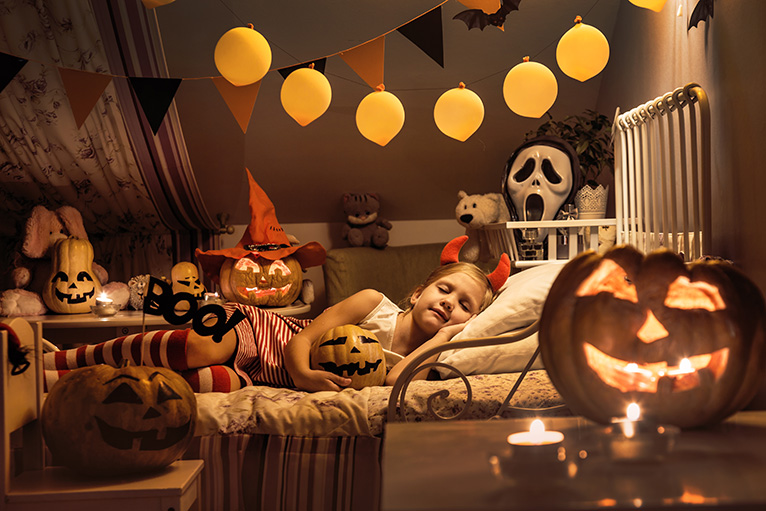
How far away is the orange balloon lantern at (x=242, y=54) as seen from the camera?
172cm

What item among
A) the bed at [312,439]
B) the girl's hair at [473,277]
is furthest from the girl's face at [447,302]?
the bed at [312,439]

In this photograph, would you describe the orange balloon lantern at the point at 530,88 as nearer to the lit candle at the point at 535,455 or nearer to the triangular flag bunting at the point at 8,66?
the lit candle at the point at 535,455

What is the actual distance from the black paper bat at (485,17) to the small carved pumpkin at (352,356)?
40.1 inches

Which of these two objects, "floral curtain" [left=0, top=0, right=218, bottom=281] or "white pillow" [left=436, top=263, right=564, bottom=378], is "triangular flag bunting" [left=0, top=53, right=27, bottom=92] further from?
"white pillow" [left=436, top=263, right=564, bottom=378]

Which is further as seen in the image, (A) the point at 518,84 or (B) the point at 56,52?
(B) the point at 56,52

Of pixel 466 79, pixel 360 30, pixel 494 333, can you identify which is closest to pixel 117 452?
pixel 494 333

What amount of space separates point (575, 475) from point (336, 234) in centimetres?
299

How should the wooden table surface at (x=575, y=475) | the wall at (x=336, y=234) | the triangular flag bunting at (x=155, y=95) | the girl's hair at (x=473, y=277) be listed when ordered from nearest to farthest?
the wooden table surface at (x=575, y=475) < the girl's hair at (x=473, y=277) < the triangular flag bunting at (x=155, y=95) < the wall at (x=336, y=234)

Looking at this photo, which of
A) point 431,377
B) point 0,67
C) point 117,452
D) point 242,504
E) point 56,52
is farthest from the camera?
point 56,52

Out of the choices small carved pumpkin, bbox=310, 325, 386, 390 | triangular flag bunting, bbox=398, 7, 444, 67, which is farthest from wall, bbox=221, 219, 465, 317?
small carved pumpkin, bbox=310, 325, 386, 390

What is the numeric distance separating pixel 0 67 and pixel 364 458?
68.0 inches

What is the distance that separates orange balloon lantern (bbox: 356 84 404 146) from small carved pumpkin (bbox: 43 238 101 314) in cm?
153

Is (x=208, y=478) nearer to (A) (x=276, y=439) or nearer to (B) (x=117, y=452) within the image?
(A) (x=276, y=439)

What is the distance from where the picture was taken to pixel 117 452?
1.08 m
